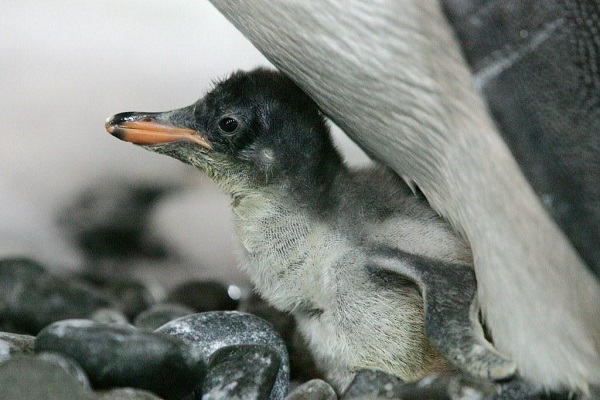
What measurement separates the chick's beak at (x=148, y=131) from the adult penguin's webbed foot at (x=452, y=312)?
29 centimetres

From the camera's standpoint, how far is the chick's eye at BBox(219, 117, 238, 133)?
119cm

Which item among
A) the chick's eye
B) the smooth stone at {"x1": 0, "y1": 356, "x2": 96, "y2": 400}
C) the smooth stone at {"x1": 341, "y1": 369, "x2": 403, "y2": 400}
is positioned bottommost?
the smooth stone at {"x1": 341, "y1": 369, "x2": 403, "y2": 400}

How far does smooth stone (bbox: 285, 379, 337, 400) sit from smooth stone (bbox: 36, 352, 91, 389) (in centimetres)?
23

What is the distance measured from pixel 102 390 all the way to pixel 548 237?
45 centimetres

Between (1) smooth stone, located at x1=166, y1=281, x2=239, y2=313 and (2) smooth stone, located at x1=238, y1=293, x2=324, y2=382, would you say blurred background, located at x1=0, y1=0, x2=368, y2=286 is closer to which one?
(1) smooth stone, located at x1=166, y1=281, x2=239, y2=313

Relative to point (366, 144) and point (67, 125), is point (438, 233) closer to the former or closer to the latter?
point (366, 144)

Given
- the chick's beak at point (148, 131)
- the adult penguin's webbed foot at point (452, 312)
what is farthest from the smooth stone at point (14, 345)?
the adult penguin's webbed foot at point (452, 312)

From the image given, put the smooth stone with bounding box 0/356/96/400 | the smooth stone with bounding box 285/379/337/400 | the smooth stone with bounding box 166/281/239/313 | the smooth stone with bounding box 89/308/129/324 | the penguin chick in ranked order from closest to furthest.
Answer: the smooth stone with bounding box 0/356/96/400
the smooth stone with bounding box 285/379/337/400
the penguin chick
the smooth stone with bounding box 89/308/129/324
the smooth stone with bounding box 166/281/239/313

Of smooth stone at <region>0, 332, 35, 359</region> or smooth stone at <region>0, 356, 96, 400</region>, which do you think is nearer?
smooth stone at <region>0, 356, 96, 400</region>

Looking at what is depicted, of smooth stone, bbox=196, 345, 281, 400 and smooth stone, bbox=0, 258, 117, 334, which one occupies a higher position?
smooth stone, bbox=0, 258, 117, 334

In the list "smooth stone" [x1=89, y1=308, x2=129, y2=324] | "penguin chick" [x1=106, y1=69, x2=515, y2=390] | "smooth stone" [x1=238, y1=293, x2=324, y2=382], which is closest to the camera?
"penguin chick" [x1=106, y1=69, x2=515, y2=390]

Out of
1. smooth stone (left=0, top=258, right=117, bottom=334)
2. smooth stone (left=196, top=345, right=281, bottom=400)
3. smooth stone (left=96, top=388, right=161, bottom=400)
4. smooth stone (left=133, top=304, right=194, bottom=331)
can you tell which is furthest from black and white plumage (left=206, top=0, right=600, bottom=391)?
smooth stone (left=0, top=258, right=117, bottom=334)

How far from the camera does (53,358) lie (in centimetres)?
87

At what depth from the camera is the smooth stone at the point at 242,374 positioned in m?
0.99
